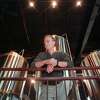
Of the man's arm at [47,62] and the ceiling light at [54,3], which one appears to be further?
the ceiling light at [54,3]

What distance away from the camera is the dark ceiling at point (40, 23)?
5.77m

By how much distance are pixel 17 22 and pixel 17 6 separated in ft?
2.12

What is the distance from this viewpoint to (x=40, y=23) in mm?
6340

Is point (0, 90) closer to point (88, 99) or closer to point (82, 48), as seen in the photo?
point (88, 99)

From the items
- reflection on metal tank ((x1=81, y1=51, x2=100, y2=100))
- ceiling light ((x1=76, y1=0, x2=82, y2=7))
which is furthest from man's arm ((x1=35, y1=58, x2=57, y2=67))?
ceiling light ((x1=76, y1=0, x2=82, y2=7))

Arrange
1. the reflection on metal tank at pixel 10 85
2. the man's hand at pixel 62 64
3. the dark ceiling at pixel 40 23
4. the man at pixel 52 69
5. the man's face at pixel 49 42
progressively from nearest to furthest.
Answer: the man at pixel 52 69, the man's hand at pixel 62 64, the man's face at pixel 49 42, the reflection on metal tank at pixel 10 85, the dark ceiling at pixel 40 23

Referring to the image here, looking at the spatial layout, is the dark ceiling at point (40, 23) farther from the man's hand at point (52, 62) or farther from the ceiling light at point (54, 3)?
the man's hand at point (52, 62)

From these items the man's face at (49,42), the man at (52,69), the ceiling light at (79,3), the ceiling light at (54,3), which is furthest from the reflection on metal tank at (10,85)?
the ceiling light at (79,3)

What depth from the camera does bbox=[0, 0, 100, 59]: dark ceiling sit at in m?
Answer: 5.77

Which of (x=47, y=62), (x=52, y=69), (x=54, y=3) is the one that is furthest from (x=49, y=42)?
(x=54, y=3)

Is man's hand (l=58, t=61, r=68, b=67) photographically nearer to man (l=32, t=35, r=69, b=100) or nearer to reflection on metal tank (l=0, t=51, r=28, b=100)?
man (l=32, t=35, r=69, b=100)

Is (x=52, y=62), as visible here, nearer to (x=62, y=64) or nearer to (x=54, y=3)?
A: (x=62, y=64)

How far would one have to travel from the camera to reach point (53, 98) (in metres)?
2.83

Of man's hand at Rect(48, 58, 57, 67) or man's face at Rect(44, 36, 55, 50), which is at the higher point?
man's face at Rect(44, 36, 55, 50)
